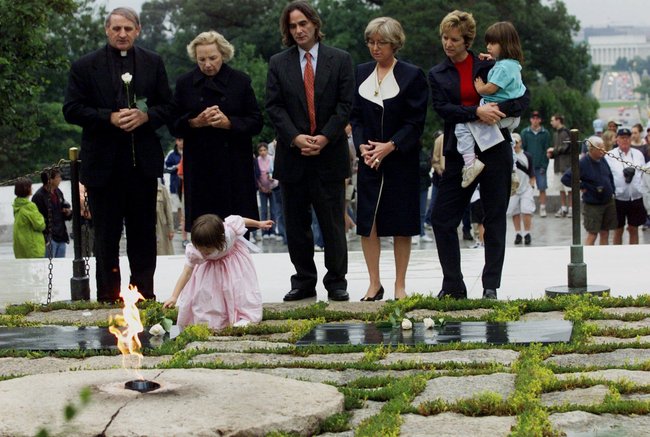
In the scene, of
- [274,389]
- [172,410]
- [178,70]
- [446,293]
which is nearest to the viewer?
[172,410]

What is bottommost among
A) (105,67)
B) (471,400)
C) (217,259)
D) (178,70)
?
(471,400)

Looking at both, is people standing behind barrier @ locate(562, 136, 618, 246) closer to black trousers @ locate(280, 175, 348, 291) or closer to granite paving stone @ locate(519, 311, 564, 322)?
black trousers @ locate(280, 175, 348, 291)

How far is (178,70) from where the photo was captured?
64.9 meters

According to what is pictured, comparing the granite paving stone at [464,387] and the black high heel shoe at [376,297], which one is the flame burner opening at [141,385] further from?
the black high heel shoe at [376,297]

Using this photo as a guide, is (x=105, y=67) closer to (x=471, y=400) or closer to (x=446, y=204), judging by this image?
(x=446, y=204)

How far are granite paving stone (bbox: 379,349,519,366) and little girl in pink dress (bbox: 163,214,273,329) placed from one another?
152 cm

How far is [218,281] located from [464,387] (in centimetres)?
275

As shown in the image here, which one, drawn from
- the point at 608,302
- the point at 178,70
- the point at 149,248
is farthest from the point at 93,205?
the point at 178,70

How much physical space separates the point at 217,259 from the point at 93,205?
1773 mm

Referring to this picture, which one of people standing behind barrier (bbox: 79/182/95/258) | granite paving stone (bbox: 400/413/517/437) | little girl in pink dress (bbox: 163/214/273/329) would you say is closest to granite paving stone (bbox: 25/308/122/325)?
little girl in pink dress (bbox: 163/214/273/329)

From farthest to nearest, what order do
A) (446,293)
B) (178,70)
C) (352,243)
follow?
1. (178,70)
2. (352,243)
3. (446,293)

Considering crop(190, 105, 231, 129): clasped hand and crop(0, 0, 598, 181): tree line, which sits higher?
crop(0, 0, 598, 181): tree line

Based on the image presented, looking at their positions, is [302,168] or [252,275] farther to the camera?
[302,168]

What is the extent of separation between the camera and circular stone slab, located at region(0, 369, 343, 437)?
240 inches
